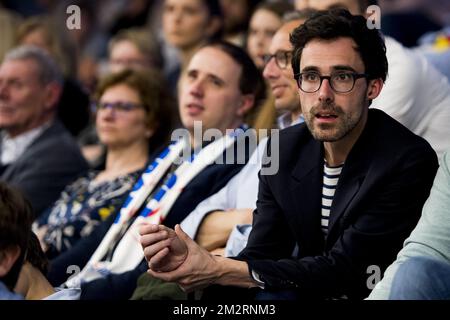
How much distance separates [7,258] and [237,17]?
3.85 m

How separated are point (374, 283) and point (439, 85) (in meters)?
1.26

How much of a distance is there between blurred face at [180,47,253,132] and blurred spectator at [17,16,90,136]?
198cm

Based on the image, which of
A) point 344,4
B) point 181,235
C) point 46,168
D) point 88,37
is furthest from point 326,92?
point 88,37

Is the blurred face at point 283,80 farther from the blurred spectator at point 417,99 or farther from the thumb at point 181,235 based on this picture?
the thumb at point 181,235

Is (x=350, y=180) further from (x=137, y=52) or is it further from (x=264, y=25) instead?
(x=137, y=52)

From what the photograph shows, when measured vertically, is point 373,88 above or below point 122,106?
above

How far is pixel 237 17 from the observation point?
686 cm

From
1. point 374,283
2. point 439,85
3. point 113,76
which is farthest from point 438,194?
point 113,76

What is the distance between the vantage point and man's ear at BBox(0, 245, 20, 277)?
3.30 m

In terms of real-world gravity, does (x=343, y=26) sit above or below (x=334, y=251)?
above

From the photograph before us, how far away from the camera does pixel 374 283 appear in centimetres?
353

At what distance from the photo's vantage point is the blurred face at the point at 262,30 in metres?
5.90
